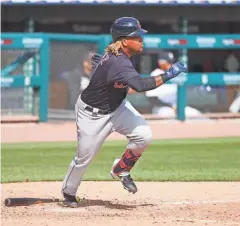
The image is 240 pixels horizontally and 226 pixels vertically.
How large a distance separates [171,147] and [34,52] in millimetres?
4437

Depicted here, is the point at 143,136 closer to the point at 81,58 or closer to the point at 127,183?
the point at 127,183

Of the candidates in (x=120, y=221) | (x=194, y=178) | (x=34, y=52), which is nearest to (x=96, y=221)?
(x=120, y=221)

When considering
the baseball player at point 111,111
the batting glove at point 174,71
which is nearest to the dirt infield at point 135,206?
the baseball player at point 111,111

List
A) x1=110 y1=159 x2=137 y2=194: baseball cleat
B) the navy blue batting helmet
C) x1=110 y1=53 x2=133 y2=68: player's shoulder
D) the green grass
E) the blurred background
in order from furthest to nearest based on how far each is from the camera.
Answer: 1. the blurred background
2. the green grass
3. x1=110 y1=159 x2=137 y2=194: baseball cleat
4. the navy blue batting helmet
5. x1=110 y1=53 x2=133 y2=68: player's shoulder

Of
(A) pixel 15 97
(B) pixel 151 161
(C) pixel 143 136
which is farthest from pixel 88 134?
(A) pixel 15 97

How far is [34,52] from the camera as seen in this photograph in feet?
54.2

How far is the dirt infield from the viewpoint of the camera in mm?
6590

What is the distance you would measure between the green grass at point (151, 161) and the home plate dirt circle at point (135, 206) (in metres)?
0.67

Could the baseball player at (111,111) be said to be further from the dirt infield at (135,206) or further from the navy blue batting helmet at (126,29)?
the dirt infield at (135,206)

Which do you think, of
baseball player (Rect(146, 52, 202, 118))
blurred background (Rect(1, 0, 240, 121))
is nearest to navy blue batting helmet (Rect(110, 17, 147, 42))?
blurred background (Rect(1, 0, 240, 121))

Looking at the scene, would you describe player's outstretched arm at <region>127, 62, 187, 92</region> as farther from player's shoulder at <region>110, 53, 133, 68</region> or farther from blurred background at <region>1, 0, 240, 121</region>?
blurred background at <region>1, 0, 240, 121</region>

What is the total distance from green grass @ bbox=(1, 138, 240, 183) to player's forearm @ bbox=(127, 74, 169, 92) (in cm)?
284

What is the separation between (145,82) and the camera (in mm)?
6934

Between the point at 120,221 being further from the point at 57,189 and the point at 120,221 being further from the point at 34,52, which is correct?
the point at 34,52
